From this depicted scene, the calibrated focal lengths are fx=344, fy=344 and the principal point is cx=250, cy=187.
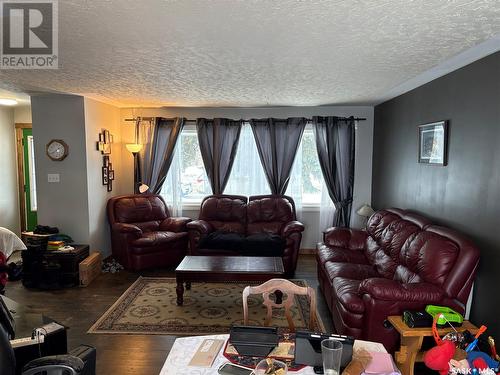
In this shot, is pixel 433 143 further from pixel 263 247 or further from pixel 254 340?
pixel 254 340

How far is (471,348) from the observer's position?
177 cm

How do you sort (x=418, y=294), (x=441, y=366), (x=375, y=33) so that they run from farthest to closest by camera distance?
(x=418, y=294), (x=375, y=33), (x=441, y=366)

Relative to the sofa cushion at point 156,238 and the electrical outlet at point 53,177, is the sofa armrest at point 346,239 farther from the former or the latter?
the electrical outlet at point 53,177

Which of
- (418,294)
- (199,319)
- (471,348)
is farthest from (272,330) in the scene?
(199,319)

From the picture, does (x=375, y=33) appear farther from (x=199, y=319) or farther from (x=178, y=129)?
(x=178, y=129)

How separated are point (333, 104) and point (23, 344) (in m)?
4.90

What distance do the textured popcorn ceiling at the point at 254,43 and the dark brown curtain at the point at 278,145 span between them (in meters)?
1.47

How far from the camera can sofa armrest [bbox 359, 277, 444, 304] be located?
2.57m

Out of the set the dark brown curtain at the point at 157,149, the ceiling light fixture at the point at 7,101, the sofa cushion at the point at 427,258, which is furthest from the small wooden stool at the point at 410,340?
the ceiling light fixture at the point at 7,101

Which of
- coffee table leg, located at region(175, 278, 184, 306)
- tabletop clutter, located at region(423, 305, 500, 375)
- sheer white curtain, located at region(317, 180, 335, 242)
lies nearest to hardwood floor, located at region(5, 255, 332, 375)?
coffee table leg, located at region(175, 278, 184, 306)

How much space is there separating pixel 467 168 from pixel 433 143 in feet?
2.08

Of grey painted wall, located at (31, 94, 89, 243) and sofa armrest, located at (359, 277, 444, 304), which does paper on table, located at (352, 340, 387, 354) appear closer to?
sofa armrest, located at (359, 277, 444, 304)

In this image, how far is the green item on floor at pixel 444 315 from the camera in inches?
93.5

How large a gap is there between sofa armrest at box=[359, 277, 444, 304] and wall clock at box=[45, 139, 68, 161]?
164 inches
